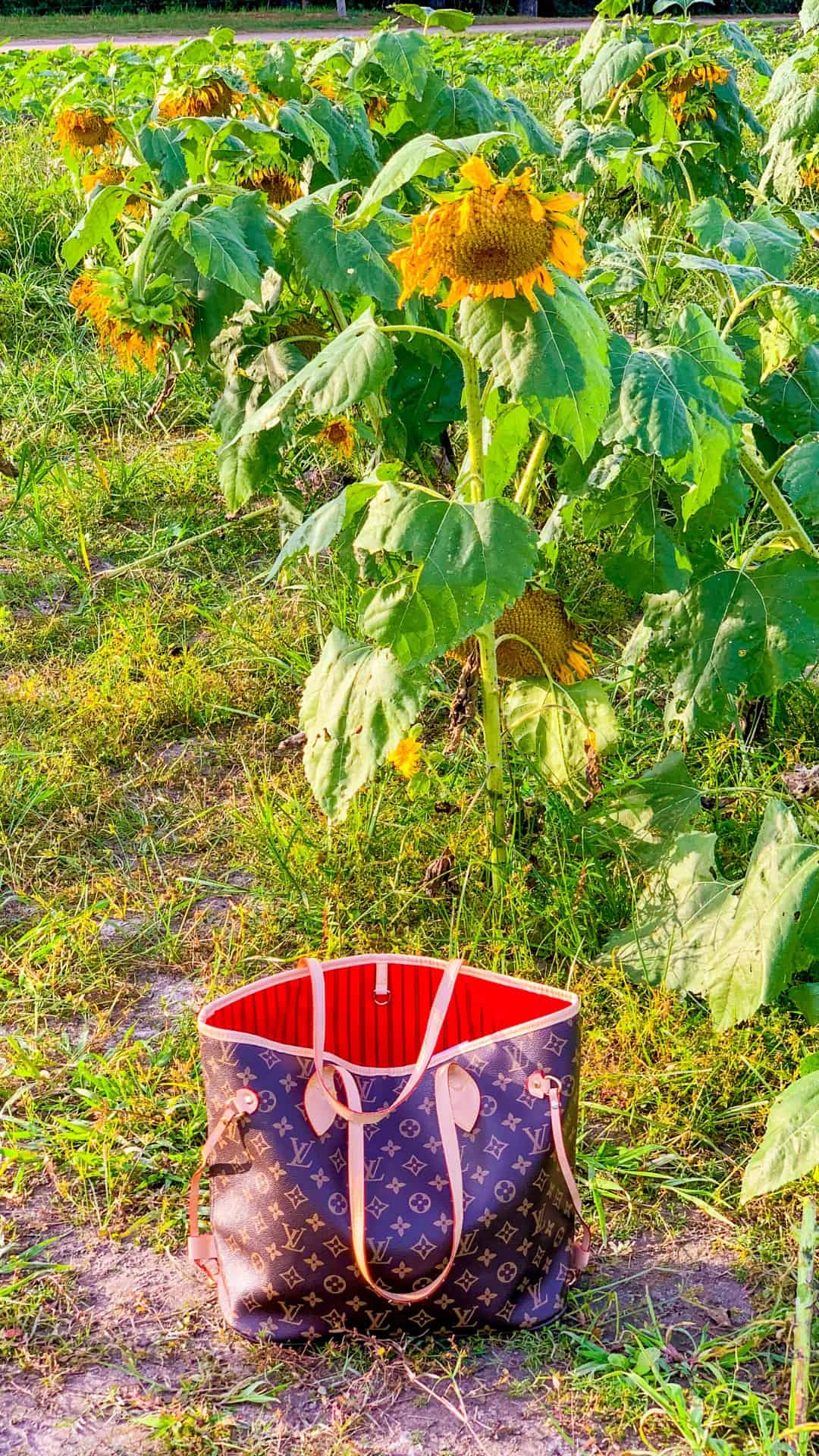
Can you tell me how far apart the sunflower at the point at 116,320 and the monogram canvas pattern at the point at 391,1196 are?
155cm

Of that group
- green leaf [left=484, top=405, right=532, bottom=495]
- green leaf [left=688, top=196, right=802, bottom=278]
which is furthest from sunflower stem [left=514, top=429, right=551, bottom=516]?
green leaf [left=688, top=196, right=802, bottom=278]

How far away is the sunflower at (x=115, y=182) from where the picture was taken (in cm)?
305

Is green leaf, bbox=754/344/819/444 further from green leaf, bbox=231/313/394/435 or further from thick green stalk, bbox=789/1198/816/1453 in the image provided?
thick green stalk, bbox=789/1198/816/1453

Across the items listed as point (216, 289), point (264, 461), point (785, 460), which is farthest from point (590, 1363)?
point (216, 289)

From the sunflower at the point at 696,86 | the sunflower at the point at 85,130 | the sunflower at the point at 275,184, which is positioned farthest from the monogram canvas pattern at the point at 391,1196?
the sunflower at the point at 696,86

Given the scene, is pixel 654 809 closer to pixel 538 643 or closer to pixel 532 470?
pixel 538 643

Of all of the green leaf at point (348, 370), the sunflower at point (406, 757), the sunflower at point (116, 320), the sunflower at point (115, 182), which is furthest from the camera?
the sunflower at point (115, 182)

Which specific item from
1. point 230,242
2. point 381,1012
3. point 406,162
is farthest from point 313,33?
point 381,1012

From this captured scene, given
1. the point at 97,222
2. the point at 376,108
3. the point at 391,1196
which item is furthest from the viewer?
the point at 376,108

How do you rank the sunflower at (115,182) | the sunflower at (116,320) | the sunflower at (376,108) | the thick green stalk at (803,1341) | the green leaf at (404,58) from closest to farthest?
the thick green stalk at (803,1341) → the sunflower at (116,320) → the green leaf at (404,58) → the sunflower at (115,182) → the sunflower at (376,108)

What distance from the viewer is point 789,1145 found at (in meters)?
1.86

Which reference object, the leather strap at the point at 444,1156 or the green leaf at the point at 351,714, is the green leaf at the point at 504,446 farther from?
the leather strap at the point at 444,1156

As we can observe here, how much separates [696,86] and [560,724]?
191 cm

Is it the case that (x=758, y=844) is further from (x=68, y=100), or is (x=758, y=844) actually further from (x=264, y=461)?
(x=68, y=100)
